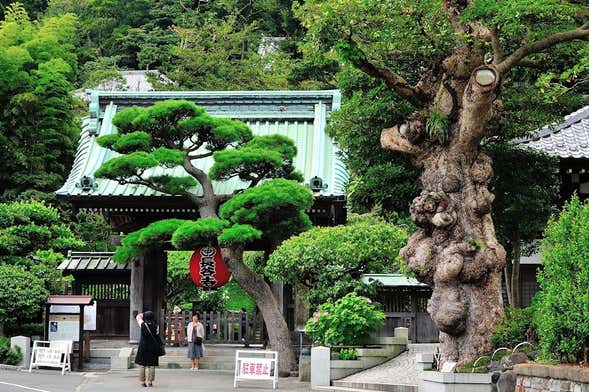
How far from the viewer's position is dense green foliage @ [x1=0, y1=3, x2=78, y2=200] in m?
35.5

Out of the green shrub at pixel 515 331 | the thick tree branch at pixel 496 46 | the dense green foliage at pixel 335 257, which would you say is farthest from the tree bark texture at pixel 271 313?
the thick tree branch at pixel 496 46

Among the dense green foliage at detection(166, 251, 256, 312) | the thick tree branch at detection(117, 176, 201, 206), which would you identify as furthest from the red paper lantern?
the dense green foliage at detection(166, 251, 256, 312)

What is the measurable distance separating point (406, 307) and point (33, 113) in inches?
739

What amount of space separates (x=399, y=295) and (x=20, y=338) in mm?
9668

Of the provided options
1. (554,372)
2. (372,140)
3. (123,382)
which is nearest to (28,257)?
(123,382)

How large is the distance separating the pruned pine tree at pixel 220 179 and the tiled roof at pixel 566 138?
5326mm

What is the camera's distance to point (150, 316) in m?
18.1

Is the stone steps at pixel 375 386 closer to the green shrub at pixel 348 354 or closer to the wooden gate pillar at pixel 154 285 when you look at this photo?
the green shrub at pixel 348 354

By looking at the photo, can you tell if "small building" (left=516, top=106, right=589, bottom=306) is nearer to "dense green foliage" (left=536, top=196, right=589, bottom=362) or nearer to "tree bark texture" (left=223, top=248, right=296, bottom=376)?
"dense green foliage" (left=536, top=196, right=589, bottom=362)

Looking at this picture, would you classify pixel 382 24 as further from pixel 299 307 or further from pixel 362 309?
pixel 299 307

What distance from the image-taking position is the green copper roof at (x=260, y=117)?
83.9 ft

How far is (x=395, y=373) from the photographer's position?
18.8 meters

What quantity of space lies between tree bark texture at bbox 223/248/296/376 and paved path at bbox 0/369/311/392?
688mm

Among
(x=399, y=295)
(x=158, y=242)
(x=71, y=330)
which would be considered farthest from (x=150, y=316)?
(x=399, y=295)
